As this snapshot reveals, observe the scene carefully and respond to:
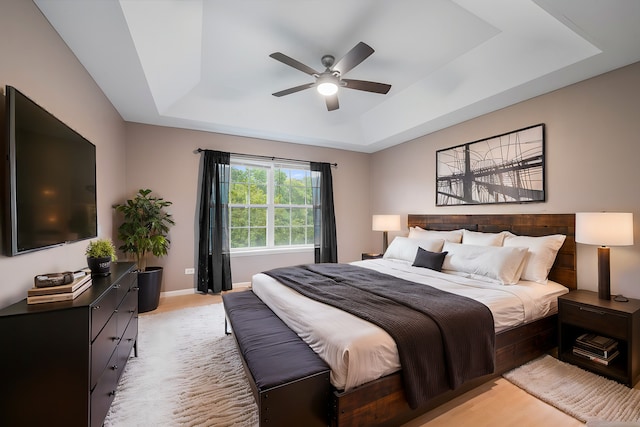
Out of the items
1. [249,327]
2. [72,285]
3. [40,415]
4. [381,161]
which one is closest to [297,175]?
[381,161]

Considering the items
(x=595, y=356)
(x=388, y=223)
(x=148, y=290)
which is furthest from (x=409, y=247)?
(x=148, y=290)

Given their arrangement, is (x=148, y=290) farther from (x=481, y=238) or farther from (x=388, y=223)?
(x=481, y=238)

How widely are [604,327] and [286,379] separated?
8.39 feet

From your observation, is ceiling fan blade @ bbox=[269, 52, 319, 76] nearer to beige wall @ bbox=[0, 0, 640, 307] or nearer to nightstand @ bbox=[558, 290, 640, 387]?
beige wall @ bbox=[0, 0, 640, 307]

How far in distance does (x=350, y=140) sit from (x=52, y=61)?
3.93 metres

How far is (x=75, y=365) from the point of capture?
134 centimetres

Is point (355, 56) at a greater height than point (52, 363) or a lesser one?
greater

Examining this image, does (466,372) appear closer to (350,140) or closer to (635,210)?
(635,210)

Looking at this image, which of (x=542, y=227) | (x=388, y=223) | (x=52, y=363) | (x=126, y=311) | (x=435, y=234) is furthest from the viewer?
(x=388, y=223)

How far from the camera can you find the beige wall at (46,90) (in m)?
1.53

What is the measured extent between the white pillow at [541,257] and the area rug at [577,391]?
2.48 ft

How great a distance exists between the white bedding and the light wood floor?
17.5 inches

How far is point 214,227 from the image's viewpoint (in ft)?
14.3

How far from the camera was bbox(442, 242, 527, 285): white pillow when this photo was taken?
106 inches
